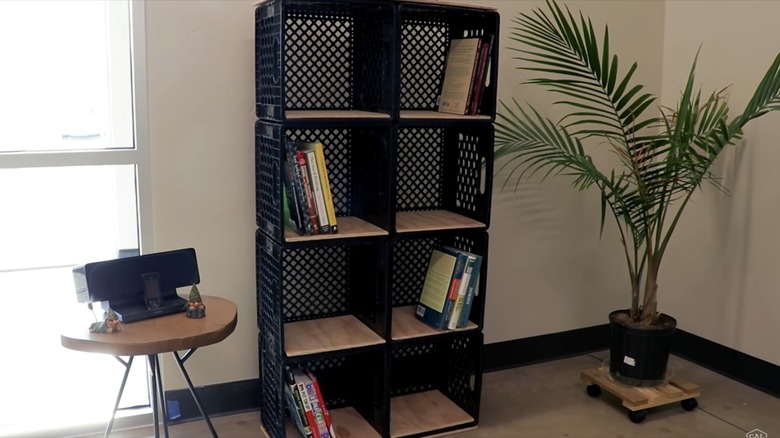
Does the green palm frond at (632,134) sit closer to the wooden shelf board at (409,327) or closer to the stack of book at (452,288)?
the stack of book at (452,288)

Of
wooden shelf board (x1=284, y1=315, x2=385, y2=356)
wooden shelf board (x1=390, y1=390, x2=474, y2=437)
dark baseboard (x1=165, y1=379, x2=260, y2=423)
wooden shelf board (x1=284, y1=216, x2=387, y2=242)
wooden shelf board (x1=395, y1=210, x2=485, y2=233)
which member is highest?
wooden shelf board (x1=395, y1=210, x2=485, y2=233)

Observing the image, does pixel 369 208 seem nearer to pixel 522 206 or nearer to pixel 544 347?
pixel 522 206

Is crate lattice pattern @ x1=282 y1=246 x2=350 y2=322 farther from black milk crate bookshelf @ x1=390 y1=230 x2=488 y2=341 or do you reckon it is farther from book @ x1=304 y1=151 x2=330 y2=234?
book @ x1=304 y1=151 x2=330 y2=234

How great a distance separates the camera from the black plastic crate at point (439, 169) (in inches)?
110

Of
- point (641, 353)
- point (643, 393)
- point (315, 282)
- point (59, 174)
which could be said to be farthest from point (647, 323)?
point (59, 174)

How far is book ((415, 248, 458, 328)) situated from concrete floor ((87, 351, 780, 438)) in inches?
18.2

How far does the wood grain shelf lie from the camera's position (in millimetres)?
2664

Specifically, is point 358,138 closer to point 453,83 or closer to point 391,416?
point 453,83

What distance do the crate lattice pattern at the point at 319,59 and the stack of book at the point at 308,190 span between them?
0.35 meters

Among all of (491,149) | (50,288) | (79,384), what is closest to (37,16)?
(50,288)

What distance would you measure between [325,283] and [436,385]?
26.5 inches

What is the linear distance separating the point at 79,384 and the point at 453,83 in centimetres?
179

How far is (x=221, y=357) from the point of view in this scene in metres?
2.80

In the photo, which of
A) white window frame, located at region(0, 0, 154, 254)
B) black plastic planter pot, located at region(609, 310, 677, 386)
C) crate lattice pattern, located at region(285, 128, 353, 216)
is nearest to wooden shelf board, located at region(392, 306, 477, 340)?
crate lattice pattern, located at region(285, 128, 353, 216)
